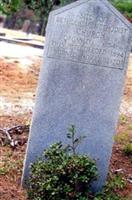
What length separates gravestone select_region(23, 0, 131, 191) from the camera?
16.7 feet

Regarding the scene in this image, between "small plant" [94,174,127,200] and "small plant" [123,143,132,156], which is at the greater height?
"small plant" [123,143,132,156]

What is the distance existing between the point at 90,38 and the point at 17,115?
3073 mm

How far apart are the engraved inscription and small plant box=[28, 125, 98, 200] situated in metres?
0.83

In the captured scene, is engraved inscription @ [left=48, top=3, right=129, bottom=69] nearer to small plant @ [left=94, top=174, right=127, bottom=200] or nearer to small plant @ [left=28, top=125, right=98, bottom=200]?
small plant @ [left=28, top=125, right=98, bottom=200]

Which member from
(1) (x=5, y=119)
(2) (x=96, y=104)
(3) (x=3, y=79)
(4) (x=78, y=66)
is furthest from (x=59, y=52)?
(3) (x=3, y=79)

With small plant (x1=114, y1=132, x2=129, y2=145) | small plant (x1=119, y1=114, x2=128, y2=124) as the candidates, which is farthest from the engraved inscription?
small plant (x1=119, y1=114, x2=128, y2=124)

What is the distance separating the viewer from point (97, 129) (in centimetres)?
526

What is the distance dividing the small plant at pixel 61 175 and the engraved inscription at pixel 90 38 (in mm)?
828

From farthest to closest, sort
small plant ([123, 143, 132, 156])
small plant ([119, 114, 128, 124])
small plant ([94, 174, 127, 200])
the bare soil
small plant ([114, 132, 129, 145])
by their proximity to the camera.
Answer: small plant ([119, 114, 128, 124])
small plant ([114, 132, 129, 145])
small plant ([123, 143, 132, 156])
the bare soil
small plant ([94, 174, 127, 200])

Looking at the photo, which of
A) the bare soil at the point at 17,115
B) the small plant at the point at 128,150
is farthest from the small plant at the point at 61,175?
the small plant at the point at 128,150

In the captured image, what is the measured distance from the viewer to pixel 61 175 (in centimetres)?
483

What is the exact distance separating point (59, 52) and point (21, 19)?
1872 inches

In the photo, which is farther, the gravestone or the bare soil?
the bare soil

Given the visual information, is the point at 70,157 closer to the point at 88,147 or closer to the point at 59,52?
the point at 88,147
